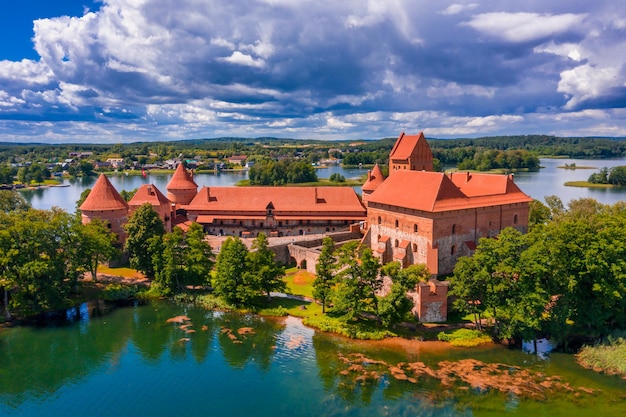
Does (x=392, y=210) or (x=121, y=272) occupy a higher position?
(x=392, y=210)

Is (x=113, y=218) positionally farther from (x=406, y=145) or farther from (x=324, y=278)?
(x=406, y=145)

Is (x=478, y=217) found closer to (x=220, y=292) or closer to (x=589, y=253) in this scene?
(x=589, y=253)

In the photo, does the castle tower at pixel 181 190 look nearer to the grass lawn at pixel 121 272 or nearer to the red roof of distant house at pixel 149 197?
the red roof of distant house at pixel 149 197

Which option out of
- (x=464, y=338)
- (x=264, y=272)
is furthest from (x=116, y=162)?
(x=464, y=338)

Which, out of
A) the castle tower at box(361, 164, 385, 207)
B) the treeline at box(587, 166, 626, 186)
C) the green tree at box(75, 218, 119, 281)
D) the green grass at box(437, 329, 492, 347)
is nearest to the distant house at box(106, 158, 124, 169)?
the castle tower at box(361, 164, 385, 207)

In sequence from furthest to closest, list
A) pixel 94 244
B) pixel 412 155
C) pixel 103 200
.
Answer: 1. pixel 412 155
2. pixel 103 200
3. pixel 94 244

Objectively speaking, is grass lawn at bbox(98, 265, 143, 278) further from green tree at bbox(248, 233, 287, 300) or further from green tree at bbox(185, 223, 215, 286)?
green tree at bbox(248, 233, 287, 300)

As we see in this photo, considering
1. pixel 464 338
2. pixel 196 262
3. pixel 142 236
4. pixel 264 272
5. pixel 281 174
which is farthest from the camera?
pixel 281 174
